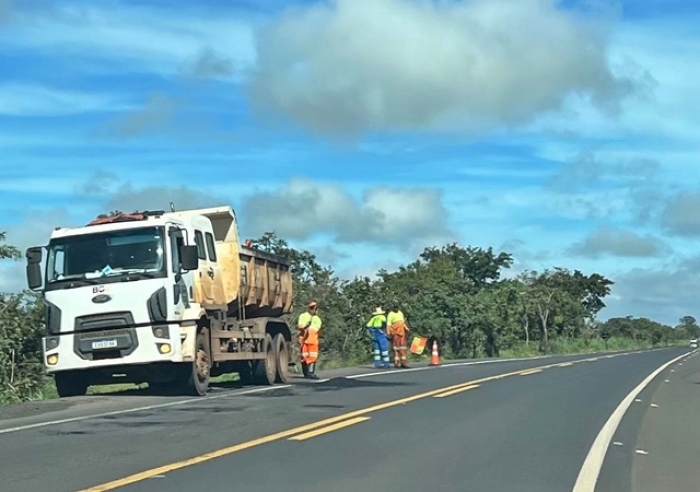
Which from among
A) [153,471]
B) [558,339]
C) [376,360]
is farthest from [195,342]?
[558,339]

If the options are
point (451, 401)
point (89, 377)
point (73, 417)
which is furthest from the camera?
point (89, 377)

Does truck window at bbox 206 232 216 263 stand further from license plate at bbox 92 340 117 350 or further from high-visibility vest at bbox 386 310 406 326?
high-visibility vest at bbox 386 310 406 326

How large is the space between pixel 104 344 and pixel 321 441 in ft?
23.5

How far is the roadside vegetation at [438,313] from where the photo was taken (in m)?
24.8

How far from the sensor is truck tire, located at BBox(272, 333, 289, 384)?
23.5m

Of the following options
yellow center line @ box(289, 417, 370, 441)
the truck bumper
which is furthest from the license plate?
yellow center line @ box(289, 417, 370, 441)

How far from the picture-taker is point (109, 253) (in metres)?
18.6

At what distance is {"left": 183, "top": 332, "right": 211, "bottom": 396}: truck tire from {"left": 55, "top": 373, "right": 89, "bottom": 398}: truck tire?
2143mm

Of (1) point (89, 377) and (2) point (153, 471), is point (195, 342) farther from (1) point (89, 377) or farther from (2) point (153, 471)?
(2) point (153, 471)

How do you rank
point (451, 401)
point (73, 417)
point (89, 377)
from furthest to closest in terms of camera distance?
point (89, 377)
point (451, 401)
point (73, 417)

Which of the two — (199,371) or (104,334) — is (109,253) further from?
(199,371)

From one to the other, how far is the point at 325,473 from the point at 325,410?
5908mm

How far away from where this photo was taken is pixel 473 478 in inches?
397

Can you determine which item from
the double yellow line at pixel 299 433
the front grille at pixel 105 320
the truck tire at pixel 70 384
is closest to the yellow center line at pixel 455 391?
the double yellow line at pixel 299 433
